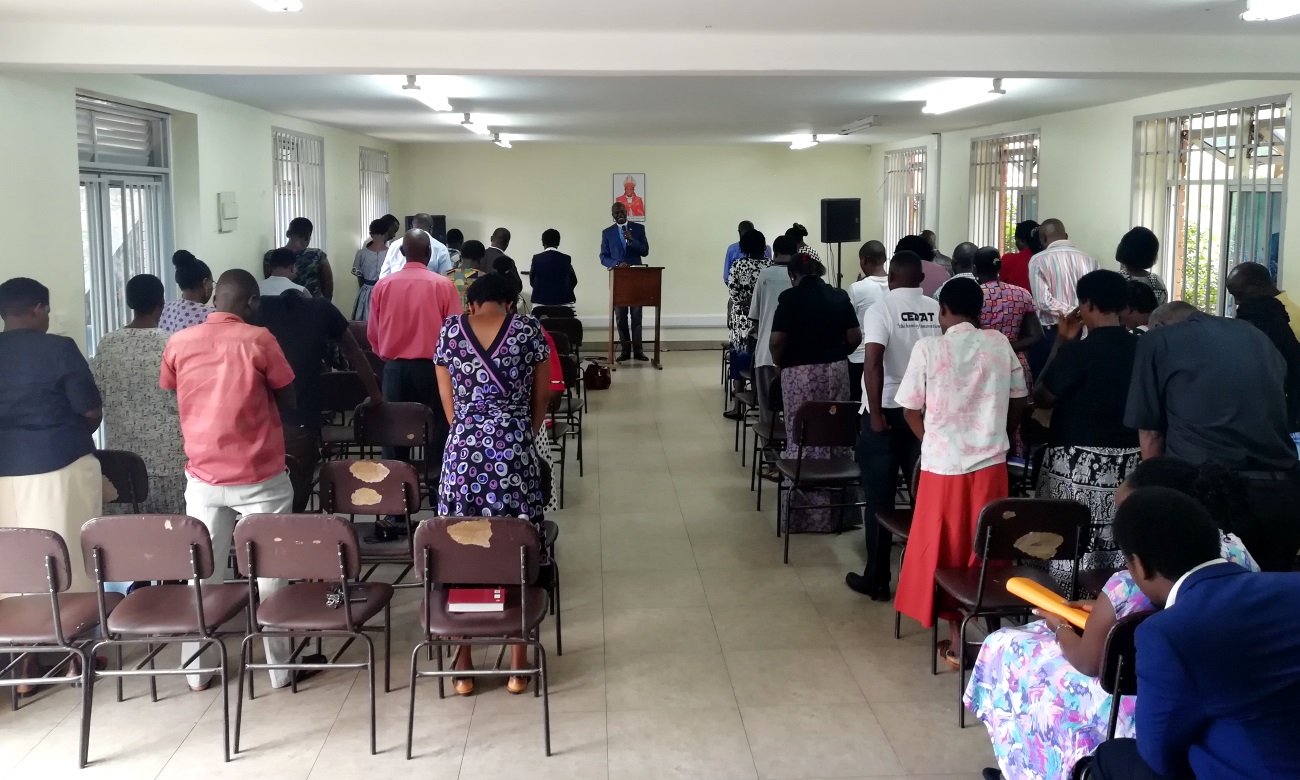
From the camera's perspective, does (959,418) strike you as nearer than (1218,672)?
No

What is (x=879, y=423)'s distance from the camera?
5.08 metres

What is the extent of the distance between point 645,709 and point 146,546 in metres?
1.87

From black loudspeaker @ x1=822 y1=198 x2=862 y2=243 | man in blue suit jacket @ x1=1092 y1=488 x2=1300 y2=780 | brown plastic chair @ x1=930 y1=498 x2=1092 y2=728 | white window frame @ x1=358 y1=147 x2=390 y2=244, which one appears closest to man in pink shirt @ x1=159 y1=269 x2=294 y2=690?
brown plastic chair @ x1=930 y1=498 x2=1092 y2=728

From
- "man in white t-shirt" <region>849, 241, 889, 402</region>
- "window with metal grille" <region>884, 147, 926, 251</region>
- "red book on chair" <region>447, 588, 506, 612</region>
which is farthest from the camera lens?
"window with metal grille" <region>884, 147, 926, 251</region>

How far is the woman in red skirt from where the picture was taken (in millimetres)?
4344

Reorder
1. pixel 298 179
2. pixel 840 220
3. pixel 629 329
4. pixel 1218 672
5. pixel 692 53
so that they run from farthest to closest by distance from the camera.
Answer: pixel 629 329, pixel 840 220, pixel 298 179, pixel 692 53, pixel 1218 672

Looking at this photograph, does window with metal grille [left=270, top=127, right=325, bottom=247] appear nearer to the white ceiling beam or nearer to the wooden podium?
the wooden podium

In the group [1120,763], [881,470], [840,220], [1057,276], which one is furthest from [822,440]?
[840,220]

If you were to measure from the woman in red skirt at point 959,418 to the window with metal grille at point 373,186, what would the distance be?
35.2 ft

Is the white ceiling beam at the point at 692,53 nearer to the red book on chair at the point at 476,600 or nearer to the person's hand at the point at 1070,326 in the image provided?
the person's hand at the point at 1070,326

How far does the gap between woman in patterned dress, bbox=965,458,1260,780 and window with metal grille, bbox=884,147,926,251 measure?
11.7m

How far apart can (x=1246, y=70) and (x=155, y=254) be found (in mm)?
7188

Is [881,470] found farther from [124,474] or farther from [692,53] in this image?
[124,474]

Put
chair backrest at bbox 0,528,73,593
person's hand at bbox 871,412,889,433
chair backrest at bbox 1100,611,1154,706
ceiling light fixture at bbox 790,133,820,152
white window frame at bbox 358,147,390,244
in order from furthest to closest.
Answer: white window frame at bbox 358,147,390,244 < ceiling light fixture at bbox 790,133,820,152 < person's hand at bbox 871,412,889,433 < chair backrest at bbox 0,528,73,593 < chair backrest at bbox 1100,611,1154,706
